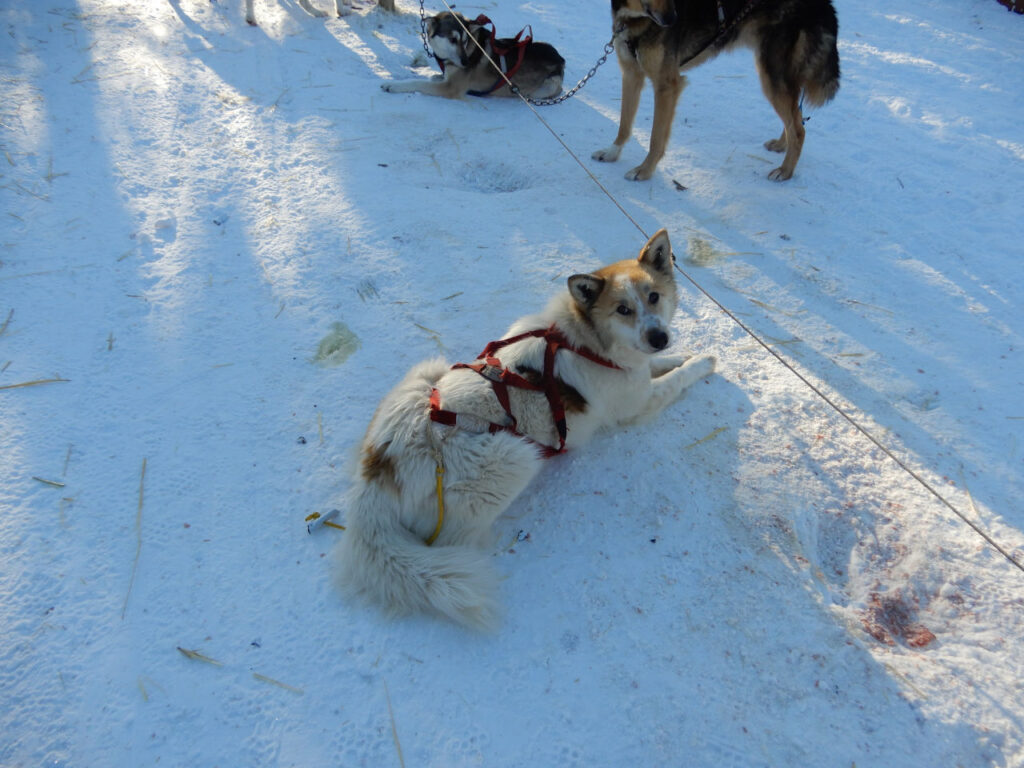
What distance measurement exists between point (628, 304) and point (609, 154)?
3.06 metres

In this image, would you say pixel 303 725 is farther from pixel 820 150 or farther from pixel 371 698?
pixel 820 150

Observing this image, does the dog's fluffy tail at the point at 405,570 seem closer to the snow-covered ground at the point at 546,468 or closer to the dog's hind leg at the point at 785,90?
the snow-covered ground at the point at 546,468

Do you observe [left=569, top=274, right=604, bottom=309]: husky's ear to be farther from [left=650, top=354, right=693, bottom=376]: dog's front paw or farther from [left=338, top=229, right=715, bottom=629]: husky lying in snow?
[left=650, top=354, right=693, bottom=376]: dog's front paw

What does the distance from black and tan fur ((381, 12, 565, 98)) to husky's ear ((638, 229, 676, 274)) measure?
4209mm

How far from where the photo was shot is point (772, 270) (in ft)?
13.5

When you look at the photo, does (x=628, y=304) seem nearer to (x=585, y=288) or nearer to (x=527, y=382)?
(x=585, y=288)

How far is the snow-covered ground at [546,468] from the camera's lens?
2.05m

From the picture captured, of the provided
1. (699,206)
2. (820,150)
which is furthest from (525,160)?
(820,150)

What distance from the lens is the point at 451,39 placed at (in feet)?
19.6

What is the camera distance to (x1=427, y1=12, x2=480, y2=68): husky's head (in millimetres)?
5969

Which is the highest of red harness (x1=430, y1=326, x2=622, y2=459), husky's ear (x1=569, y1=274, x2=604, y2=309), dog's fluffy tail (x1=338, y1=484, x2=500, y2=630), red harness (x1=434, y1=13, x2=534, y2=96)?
red harness (x1=434, y1=13, x2=534, y2=96)

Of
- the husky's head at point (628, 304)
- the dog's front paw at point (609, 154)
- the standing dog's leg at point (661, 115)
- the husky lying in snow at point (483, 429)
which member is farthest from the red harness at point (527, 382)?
the dog's front paw at point (609, 154)

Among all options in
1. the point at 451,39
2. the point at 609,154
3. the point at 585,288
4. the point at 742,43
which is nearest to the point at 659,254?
the point at 585,288

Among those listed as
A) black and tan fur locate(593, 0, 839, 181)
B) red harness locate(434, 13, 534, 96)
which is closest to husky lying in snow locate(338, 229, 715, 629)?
black and tan fur locate(593, 0, 839, 181)
